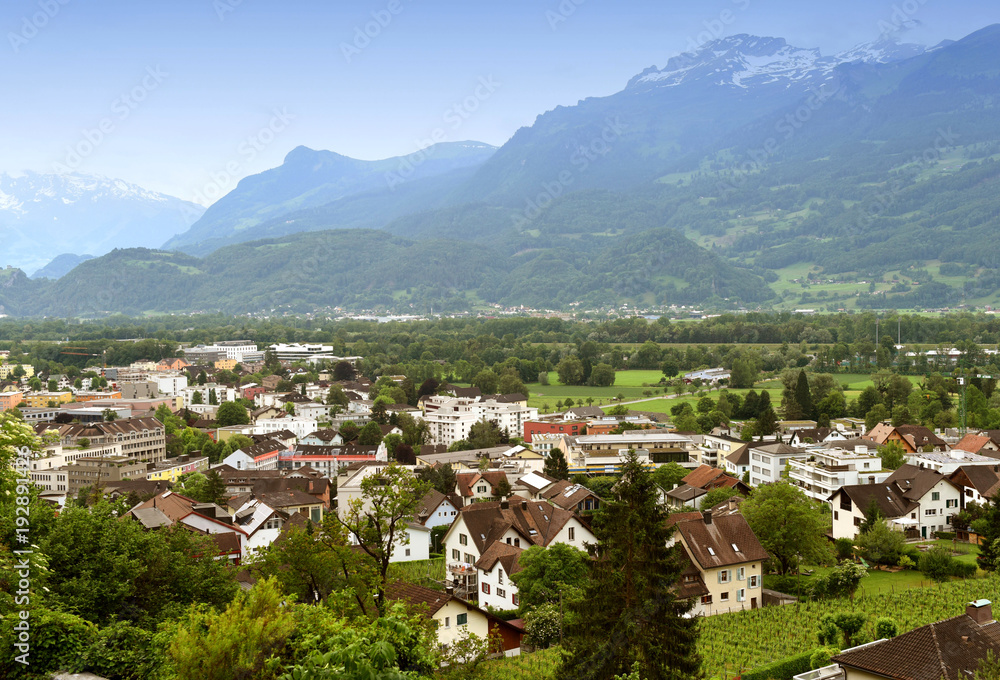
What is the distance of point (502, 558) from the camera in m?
24.1

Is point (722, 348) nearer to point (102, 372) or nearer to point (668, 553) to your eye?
point (102, 372)

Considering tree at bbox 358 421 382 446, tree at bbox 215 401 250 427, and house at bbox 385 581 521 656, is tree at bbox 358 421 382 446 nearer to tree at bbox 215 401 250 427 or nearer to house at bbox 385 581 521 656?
tree at bbox 215 401 250 427

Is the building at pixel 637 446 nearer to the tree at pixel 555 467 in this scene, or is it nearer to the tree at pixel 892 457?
the tree at pixel 555 467

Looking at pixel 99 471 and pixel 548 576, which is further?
pixel 99 471

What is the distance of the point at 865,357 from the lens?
86438 mm

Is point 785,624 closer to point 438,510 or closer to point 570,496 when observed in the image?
point 570,496

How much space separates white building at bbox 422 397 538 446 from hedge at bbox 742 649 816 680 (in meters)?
44.6

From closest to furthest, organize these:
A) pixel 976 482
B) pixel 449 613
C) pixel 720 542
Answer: pixel 449 613
pixel 720 542
pixel 976 482

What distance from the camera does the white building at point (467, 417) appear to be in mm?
62812

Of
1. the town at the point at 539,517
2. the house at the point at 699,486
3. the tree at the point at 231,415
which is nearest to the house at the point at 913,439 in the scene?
the town at the point at 539,517

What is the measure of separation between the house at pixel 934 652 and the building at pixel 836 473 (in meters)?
21.2

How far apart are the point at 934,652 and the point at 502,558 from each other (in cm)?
Result: 1326

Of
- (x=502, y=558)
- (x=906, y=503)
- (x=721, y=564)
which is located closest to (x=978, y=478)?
(x=906, y=503)

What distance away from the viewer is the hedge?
16.5 meters
